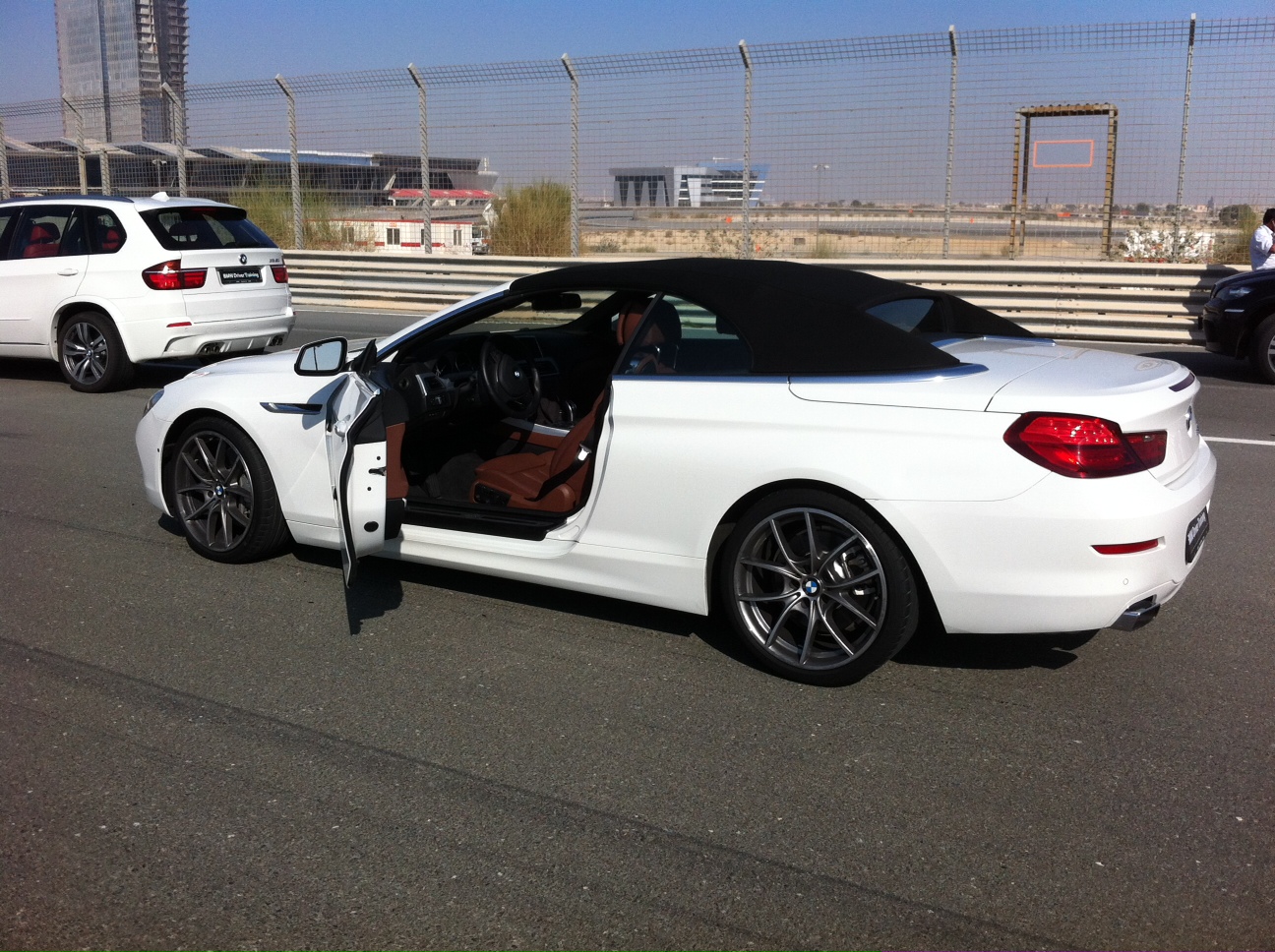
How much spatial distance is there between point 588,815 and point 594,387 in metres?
2.76

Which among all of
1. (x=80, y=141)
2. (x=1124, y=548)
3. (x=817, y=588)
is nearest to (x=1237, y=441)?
(x=1124, y=548)

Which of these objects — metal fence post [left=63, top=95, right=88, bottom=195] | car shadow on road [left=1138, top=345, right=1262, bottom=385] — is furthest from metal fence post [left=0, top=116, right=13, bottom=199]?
car shadow on road [left=1138, top=345, right=1262, bottom=385]

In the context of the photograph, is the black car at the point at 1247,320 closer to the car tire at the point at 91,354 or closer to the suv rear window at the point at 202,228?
the suv rear window at the point at 202,228

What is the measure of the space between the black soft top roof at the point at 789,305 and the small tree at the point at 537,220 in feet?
43.8

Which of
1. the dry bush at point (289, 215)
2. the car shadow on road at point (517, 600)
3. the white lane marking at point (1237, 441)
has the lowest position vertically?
the car shadow on road at point (517, 600)

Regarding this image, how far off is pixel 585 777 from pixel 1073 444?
1.81 metres

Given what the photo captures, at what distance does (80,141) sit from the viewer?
22141 mm

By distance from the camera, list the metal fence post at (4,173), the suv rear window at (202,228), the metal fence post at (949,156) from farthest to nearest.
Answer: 1. the metal fence post at (4,173)
2. the metal fence post at (949,156)
3. the suv rear window at (202,228)

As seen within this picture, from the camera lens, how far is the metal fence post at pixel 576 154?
16625 millimetres

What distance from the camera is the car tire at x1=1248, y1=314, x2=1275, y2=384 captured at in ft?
35.8

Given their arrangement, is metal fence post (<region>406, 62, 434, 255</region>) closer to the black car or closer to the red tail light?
the black car

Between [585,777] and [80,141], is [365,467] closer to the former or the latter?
[585,777]

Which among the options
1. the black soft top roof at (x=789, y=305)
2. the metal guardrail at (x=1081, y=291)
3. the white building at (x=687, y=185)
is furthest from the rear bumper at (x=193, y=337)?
the white building at (x=687, y=185)

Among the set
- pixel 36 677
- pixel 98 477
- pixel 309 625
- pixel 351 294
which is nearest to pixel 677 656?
pixel 309 625
